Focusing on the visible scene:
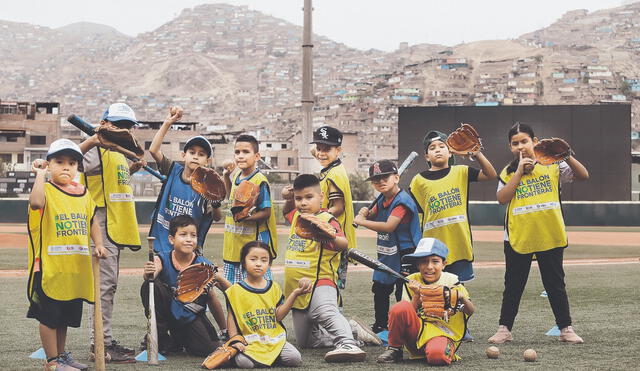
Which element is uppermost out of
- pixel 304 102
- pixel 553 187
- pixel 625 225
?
pixel 304 102

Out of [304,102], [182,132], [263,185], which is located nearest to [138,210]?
[304,102]

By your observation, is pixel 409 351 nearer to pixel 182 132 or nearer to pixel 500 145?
pixel 500 145

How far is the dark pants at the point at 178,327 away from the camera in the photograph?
6.23 m

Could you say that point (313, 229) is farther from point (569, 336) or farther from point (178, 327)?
point (569, 336)

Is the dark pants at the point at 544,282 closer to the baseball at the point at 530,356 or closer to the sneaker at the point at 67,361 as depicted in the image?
the baseball at the point at 530,356

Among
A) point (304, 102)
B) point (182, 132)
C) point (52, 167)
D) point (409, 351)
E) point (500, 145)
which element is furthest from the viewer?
point (182, 132)

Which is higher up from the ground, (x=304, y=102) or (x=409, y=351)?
(x=304, y=102)

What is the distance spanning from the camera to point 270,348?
228 inches

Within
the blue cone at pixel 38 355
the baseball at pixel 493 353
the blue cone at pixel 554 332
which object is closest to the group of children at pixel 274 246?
the baseball at pixel 493 353

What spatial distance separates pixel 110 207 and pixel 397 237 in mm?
2249

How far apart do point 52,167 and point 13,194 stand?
4059 cm

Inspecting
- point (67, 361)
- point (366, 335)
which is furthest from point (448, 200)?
point (67, 361)

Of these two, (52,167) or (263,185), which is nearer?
(52,167)

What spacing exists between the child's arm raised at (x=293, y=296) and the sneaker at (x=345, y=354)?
42cm
